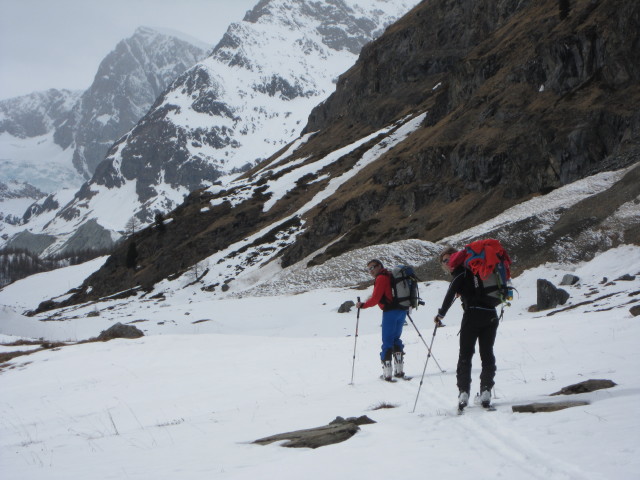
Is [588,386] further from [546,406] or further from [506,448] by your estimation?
[506,448]

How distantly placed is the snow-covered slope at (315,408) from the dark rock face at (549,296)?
96 centimetres

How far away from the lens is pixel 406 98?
108625 millimetres

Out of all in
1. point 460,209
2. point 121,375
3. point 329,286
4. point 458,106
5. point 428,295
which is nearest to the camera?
point 121,375

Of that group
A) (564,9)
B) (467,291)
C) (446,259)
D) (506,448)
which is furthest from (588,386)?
(564,9)

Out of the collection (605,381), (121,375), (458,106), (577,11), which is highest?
(577,11)

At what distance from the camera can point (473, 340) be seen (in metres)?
8.59

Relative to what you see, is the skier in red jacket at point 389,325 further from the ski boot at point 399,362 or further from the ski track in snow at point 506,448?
the ski track in snow at point 506,448

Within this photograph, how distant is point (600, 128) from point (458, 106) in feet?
89.5

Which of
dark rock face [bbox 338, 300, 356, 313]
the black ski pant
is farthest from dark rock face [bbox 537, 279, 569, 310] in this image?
the black ski pant

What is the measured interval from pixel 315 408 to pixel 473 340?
3147 millimetres

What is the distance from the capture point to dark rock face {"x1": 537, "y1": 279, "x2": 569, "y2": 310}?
79.3 ft

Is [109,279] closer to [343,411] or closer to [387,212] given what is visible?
[387,212]

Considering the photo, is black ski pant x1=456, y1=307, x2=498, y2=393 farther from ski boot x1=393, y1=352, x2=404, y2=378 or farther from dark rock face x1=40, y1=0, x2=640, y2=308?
dark rock face x1=40, y1=0, x2=640, y2=308

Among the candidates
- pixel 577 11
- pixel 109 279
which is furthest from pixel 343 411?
pixel 109 279
